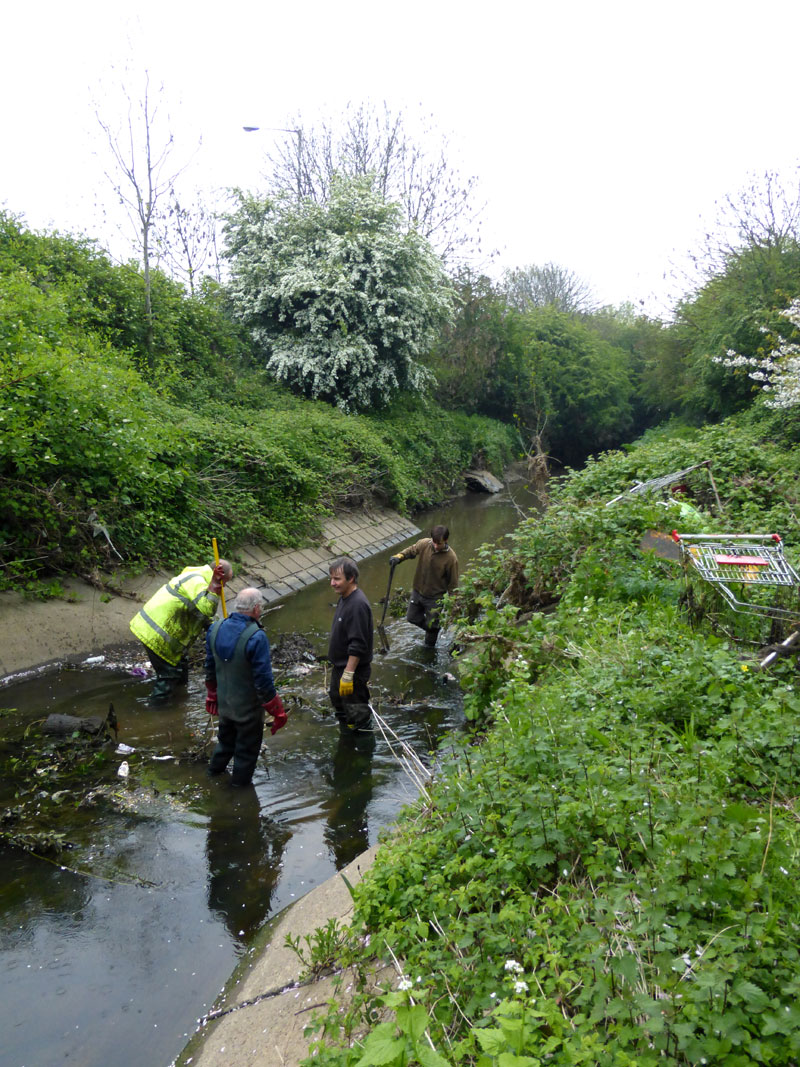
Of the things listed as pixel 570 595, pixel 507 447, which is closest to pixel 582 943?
pixel 570 595

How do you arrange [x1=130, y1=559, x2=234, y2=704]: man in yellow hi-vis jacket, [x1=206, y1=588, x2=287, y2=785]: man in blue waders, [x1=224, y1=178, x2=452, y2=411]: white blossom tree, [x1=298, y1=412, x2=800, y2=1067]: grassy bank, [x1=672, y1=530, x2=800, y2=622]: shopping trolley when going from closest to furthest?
[x1=298, y1=412, x2=800, y2=1067]: grassy bank → [x1=672, y1=530, x2=800, y2=622]: shopping trolley → [x1=206, y1=588, x2=287, y2=785]: man in blue waders → [x1=130, y1=559, x2=234, y2=704]: man in yellow hi-vis jacket → [x1=224, y1=178, x2=452, y2=411]: white blossom tree

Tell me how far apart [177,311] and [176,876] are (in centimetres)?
1840

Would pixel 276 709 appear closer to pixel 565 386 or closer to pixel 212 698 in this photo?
pixel 212 698

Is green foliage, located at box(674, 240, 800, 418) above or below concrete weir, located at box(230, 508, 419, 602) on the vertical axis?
above

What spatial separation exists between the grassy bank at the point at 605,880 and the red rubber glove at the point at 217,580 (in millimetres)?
3231

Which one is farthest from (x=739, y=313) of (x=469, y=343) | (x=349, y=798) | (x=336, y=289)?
(x=349, y=798)

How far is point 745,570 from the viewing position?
18.3 ft

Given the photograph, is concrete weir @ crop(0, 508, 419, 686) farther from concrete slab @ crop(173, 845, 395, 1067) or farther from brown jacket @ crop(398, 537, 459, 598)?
concrete slab @ crop(173, 845, 395, 1067)

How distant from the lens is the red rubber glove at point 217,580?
722 cm

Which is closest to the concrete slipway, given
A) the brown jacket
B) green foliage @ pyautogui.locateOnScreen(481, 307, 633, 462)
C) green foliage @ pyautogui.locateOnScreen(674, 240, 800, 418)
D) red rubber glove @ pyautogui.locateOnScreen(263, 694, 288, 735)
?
red rubber glove @ pyautogui.locateOnScreen(263, 694, 288, 735)

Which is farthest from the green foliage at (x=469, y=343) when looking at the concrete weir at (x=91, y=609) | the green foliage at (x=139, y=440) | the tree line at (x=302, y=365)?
the concrete weir at (x=91, y=609)

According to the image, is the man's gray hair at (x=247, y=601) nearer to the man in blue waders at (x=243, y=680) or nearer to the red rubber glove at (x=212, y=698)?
the man in blue waders at (x=243, y=680)

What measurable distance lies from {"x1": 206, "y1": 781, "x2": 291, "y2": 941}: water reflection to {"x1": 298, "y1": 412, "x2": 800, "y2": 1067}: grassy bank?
1.26m

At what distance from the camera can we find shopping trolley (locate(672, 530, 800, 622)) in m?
5.28
